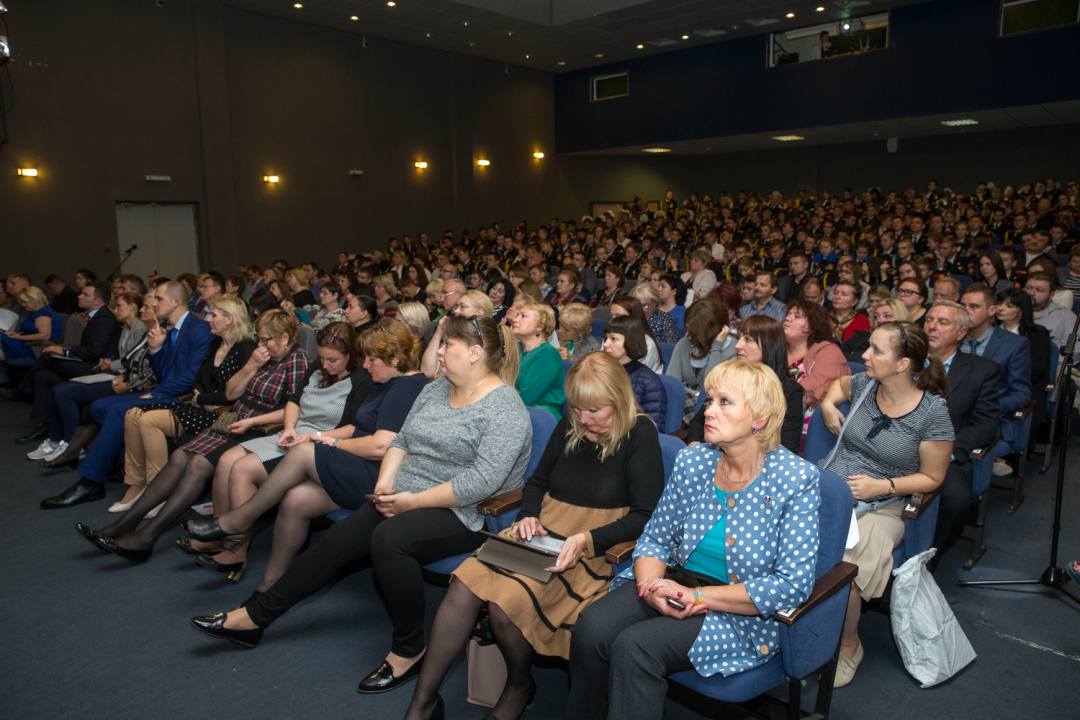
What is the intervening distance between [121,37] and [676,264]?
9.30m

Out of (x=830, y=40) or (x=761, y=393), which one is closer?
(x=761, y=393)

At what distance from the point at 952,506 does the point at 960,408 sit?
1.56ft

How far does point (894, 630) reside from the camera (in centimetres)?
229

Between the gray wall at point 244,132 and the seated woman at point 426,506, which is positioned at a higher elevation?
the gray wall at point 244,132

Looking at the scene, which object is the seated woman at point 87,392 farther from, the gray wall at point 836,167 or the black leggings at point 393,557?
the gray wall at point 836,167

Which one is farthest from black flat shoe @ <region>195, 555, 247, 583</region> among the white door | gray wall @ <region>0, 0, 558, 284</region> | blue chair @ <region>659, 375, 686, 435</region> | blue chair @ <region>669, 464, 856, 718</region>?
the white door

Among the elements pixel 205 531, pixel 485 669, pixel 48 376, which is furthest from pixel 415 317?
pixel 48 376

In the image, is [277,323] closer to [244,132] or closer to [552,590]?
[552,590]

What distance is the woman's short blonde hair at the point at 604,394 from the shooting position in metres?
2.19

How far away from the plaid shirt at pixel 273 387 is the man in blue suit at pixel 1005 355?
3.45 meters

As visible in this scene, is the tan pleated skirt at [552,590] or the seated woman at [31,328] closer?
the tan pleated skirt at [552,590]

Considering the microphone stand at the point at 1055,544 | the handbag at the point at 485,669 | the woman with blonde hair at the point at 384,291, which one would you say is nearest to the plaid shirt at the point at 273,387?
the handbag at the point at 485,669

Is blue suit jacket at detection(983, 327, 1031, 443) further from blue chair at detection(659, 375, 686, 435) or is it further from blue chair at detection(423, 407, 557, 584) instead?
blue chair at detection(423, 407, 557, 584)

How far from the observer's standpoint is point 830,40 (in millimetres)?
12539
